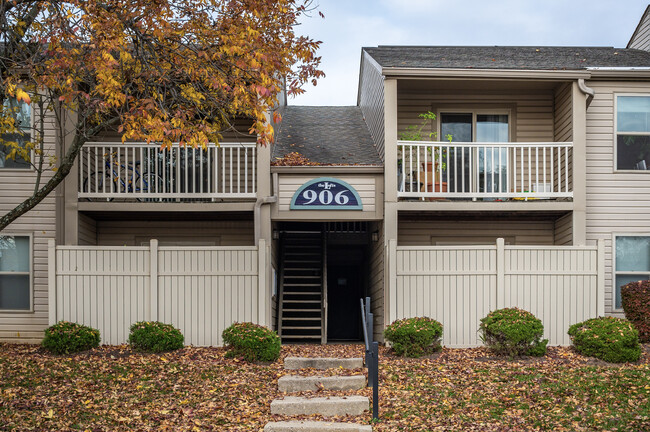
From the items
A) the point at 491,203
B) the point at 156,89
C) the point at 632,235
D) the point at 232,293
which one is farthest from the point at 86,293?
the point at 632,235

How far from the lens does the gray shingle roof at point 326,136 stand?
16016 millimetres

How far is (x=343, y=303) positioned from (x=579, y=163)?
875 cm

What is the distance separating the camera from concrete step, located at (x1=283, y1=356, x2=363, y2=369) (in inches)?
459

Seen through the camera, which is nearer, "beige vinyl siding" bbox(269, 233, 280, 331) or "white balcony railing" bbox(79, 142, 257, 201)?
"white balcony railing" bbox(79, 142, 257, 201)

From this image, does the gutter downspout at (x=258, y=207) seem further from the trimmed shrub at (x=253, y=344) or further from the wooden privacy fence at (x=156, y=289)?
the trimmed shrub at (x=253, y=344)

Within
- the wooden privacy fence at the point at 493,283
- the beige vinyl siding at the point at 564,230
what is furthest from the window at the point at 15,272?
the beige vinyl siding at the point at 564,230

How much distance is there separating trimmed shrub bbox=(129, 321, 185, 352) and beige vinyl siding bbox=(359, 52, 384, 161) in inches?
223

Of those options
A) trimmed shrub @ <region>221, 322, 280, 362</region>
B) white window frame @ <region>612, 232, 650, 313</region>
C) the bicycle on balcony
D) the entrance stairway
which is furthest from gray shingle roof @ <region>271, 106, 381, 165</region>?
white window frame @ <region>612, 232, 650, 313</region>

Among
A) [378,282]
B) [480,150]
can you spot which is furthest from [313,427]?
[480,150]

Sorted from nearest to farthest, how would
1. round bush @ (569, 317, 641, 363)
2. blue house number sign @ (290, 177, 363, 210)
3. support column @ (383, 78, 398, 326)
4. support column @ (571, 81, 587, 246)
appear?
round bush @ (569, 317, 641, 363) → support column @ (383, 78, 398, 326) → blue house number sign @ (290, 177, 363, 210) → support column @ (571, 81, 587, 246)

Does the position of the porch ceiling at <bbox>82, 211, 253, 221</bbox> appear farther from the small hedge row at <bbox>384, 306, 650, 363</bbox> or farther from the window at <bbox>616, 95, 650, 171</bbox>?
the window at <bbox>616, 95, 650, 171</bbox>

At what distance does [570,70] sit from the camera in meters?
14.5

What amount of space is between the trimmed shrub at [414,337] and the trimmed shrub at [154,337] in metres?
3.67

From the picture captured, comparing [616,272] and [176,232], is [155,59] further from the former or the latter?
[616,272]
